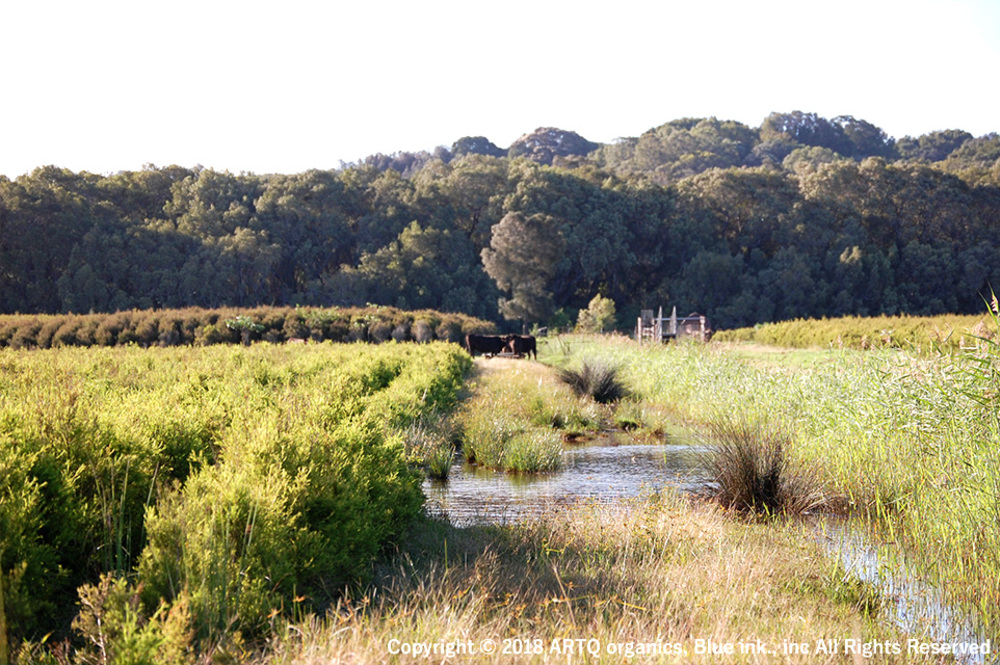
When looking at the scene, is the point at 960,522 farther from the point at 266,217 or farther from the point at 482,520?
the point at 266,217

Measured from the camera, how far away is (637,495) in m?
8.24

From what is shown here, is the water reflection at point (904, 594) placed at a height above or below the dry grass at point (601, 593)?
below

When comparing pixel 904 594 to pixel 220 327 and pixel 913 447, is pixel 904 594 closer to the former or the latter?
pixel 913 447

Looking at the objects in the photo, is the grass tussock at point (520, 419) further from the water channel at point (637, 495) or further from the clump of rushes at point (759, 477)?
the clump of rushes at point (759, 477)

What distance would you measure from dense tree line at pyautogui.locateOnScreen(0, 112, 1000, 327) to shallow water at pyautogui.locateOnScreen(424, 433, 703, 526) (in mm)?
34628

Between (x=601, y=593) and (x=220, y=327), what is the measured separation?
23.0 meters

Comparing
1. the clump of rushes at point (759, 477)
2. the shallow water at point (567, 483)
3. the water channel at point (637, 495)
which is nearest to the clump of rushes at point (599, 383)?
the water channel at point (637, 495)

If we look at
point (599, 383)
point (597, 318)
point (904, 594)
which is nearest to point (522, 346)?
point (599, 383)

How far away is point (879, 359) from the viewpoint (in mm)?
9727

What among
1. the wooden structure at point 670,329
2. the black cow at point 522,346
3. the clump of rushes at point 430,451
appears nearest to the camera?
the clump of rushes at point 430,451

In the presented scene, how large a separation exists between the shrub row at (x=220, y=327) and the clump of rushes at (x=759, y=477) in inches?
734

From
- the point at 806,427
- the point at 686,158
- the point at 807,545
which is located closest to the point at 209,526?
the point at 807,545

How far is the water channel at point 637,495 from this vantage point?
5.06 m

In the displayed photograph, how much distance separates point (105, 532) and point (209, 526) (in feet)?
2.51
